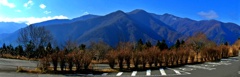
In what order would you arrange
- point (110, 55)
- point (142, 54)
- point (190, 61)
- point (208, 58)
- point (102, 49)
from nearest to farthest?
point (110, 55) → point (142, 54) → point (190, 61) → point (208, 58) → point (102, 49)

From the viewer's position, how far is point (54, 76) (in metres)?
18.9

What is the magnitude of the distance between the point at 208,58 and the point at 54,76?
2377 cm

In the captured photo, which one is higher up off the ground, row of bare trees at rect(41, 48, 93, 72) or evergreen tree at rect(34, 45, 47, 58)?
evergreen tree at rect(34, 45, 47, 58)

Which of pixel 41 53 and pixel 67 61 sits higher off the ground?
pixel 41 53

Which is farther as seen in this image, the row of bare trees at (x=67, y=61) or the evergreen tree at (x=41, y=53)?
the evergreen tree at (x=41, y=53)

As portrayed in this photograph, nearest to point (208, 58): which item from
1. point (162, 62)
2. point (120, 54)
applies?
point (162, 62)

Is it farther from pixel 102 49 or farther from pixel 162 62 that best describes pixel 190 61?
pixel 102 49

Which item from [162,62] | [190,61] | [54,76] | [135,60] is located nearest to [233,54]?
[190,61]

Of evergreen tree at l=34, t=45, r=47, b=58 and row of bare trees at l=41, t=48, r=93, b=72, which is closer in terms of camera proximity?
row of bare trees at l=41, t=48, r=93, b=72

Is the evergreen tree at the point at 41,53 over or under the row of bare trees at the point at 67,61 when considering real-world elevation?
over

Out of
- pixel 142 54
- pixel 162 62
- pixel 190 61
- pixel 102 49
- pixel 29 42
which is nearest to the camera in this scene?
pixel 142 54

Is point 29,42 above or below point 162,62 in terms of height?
above

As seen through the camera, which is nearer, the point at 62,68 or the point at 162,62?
the point at 62,68

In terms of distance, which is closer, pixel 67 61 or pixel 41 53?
pixel 67 61
